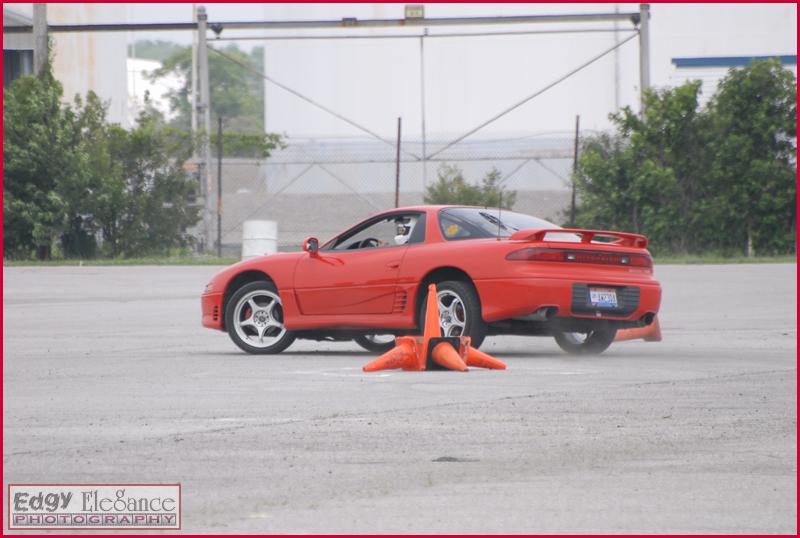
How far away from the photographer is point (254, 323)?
1369 cm

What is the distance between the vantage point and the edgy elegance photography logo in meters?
5.59

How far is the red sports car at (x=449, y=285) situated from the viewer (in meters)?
12.4

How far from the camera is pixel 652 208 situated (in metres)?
29.2

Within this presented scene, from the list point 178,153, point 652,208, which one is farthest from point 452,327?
point 178,153

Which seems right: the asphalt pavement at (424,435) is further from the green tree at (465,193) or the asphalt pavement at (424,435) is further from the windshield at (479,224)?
the green tree at (465,193)

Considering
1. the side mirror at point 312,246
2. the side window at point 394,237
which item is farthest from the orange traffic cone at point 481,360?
the side mirror at point 312,246

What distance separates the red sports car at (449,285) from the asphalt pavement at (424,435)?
336 millimetres

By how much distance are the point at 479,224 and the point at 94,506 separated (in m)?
7.52

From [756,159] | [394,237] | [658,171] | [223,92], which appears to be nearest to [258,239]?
[658,171]

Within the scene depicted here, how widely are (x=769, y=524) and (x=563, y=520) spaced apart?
2.48ft

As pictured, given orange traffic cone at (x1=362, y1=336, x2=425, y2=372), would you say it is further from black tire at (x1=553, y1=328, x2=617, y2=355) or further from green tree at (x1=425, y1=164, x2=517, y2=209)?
green tree at (x1=425, y1=164, x2=517, y2=209)

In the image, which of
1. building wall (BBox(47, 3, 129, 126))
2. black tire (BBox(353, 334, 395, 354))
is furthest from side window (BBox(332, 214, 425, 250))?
building wall (BBox(47, 3, 129, 126))

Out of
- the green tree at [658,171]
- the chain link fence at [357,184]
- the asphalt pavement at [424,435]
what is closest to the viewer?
the asphalt pavement at [424,435]

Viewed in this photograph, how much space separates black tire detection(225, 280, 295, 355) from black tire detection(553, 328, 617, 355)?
2462 mm
